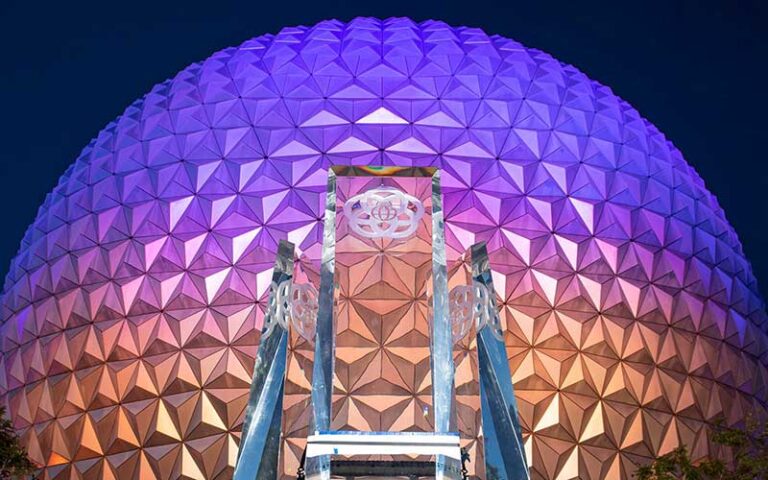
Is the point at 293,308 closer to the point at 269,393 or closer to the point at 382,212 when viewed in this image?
the point at 269,393

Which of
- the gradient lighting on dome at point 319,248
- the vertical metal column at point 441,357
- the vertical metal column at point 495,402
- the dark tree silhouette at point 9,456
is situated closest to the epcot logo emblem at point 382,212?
the vertical metal column at point 441,357

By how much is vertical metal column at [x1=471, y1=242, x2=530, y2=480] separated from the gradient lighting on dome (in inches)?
258

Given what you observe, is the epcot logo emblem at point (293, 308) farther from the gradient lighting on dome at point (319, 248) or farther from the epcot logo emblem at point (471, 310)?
the gradient lighting on dome at point (319, 248)

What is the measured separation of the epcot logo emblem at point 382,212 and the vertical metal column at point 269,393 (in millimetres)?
1282

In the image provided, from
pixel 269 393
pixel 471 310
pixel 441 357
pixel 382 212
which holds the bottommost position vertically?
pixel 269 393

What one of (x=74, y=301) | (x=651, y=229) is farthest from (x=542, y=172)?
(x=74, y=301)

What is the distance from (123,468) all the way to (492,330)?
1133cm

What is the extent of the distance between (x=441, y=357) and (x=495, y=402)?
3.79 ft

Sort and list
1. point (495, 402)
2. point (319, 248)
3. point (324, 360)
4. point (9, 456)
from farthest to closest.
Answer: point (319, 248) < point (9, 456) < point (495, 402) < point (324, 360)

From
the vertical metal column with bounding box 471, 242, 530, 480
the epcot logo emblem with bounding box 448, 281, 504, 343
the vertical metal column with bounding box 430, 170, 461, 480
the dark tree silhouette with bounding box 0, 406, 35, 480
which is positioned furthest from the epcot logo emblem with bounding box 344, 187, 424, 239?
the dark tree silhouette with bounding box 0, 406, 35, 480

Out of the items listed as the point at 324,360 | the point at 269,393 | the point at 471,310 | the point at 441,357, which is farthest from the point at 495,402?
the point at 269,393

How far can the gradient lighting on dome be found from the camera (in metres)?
23.3

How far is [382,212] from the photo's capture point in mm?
16703

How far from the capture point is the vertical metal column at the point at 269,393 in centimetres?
1465
